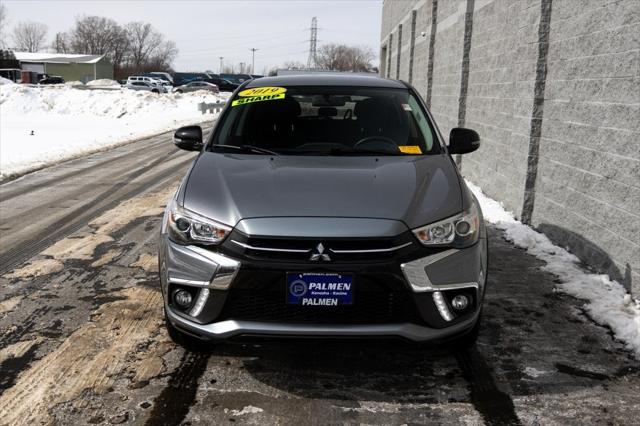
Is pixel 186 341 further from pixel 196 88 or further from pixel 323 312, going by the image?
pixel 196 88

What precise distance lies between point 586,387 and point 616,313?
1.27 meters

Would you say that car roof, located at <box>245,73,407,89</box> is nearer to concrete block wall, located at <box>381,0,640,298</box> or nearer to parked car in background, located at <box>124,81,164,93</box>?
concrete block wall, located at <box>381,0,640,298</box>

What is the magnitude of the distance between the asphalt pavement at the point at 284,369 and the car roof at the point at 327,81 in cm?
189

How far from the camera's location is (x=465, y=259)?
3355 millimetres

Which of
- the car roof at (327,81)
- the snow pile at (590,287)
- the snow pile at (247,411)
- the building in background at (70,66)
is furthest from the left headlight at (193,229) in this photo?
the building in background at (70,66)

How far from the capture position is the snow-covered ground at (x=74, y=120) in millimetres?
14637

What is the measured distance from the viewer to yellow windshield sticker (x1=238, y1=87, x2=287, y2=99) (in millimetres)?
4949

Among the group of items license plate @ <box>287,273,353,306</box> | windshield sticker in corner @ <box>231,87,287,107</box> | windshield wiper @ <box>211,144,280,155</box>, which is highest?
windshield sticker in corner @ <box>231,87,287,107</box>

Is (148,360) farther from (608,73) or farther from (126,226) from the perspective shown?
(608,73)

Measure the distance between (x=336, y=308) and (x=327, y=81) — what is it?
2.53 metres

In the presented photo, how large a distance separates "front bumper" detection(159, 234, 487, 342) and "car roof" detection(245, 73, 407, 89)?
86.4 inches

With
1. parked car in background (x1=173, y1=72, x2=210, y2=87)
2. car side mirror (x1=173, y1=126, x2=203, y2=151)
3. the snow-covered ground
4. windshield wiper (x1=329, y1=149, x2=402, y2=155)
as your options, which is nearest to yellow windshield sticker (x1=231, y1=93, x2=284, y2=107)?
car side mirror (x1=173, y1=126, x2=203, y2=151)

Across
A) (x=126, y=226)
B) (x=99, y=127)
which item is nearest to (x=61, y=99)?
(x=99, y=127)

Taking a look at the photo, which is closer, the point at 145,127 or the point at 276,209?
the point at 276,209
